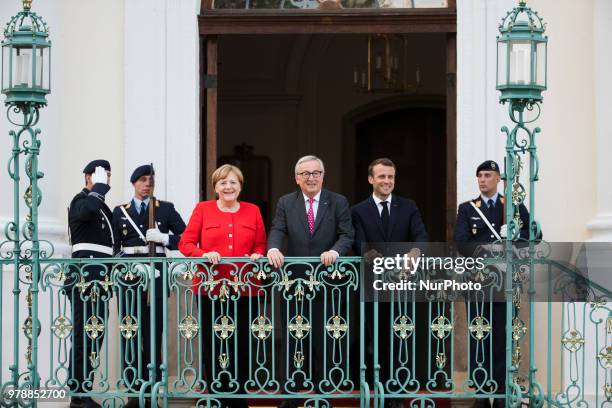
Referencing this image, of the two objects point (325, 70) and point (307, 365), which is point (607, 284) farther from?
point (325, 70)

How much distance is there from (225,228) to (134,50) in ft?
8.23

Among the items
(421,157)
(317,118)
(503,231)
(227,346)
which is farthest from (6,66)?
(421,157)

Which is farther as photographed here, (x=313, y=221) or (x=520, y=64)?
(x=313, y=221)

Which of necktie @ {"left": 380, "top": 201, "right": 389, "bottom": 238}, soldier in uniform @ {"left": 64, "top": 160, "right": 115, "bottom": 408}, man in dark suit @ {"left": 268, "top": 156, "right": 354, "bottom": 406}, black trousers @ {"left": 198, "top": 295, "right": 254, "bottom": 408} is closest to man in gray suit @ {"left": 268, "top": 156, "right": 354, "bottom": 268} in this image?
man in dark suit @ {"left": 268, "top": 156, "right": 354, "bottom": 406}

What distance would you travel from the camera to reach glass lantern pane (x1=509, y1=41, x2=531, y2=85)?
10891 millimetres

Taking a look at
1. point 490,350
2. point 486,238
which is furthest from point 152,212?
point 490,350

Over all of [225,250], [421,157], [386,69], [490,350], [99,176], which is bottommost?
[490,350]

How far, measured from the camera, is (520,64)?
10914 mm

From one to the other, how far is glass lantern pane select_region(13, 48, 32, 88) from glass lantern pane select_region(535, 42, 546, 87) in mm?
3715

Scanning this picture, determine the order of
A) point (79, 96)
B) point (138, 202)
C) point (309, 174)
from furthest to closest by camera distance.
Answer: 1. point (79, 96)
2. point (138, 202)
3. point (309, 174)

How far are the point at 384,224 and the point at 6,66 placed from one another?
314 centimetres

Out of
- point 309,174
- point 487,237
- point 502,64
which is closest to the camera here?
point 502,64

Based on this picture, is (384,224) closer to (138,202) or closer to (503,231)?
(503,231)

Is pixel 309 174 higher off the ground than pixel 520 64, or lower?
lower
